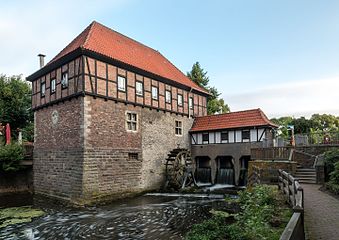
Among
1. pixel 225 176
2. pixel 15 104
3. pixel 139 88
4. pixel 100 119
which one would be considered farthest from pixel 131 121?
pixel 15 104

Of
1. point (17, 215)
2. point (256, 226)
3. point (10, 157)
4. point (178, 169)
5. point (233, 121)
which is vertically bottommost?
point (17, 215)

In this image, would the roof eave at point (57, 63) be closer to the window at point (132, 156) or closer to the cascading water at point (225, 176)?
the window at point (132, 156)

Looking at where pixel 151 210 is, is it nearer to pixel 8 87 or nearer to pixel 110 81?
pixel 110 81

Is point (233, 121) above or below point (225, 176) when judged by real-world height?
above

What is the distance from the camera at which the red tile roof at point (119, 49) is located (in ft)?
54.3

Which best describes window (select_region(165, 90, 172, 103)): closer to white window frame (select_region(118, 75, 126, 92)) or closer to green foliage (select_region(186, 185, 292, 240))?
white window frame (select_region(118, 75, 126, 92))

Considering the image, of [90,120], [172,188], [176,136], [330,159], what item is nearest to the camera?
[330,159]

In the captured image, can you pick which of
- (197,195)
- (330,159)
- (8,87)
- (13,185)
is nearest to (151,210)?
(197,195)

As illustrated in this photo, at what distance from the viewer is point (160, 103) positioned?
19906 millimetres

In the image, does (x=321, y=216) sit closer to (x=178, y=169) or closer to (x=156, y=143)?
(x=178, y=169)

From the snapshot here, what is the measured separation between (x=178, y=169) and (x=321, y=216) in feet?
42.3

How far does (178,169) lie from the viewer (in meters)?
19.6

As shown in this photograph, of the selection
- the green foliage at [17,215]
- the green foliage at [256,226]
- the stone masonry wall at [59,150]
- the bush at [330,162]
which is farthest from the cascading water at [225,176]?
the green foliage at [17,215]

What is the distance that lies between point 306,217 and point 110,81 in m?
12.2
